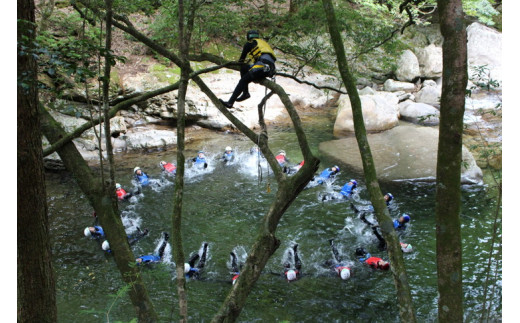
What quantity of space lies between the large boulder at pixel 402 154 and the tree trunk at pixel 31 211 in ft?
30.9

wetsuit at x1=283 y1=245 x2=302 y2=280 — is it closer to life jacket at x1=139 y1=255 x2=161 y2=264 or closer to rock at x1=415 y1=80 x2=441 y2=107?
life jacket at x1=139 y1=255 x2=161 y2=264

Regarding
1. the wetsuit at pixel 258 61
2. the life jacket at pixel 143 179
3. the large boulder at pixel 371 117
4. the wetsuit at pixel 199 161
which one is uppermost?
the wetsuit at pixel 258 61

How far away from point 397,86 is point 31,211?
64.0 feet

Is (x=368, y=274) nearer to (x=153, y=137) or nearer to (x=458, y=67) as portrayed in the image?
(x=458, y=67)

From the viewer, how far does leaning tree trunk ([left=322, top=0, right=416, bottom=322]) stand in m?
3.27

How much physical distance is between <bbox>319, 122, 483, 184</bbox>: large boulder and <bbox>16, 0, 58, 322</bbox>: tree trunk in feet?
30.9

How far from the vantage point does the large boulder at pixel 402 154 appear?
10.7 m

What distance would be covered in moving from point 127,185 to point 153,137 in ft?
10.8

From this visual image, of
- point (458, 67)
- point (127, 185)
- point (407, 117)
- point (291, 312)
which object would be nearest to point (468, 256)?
point (291, 312)

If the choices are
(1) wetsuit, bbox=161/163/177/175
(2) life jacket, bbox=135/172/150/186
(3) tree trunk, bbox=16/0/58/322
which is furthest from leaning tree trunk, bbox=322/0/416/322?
(1) wetsuit, bbox=161/163/177/175

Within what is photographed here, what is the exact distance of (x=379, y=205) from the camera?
3494 millimetres

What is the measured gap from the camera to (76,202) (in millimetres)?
9734

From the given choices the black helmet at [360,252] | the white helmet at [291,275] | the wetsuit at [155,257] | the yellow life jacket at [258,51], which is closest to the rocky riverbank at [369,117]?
the black helmet at [360,252]

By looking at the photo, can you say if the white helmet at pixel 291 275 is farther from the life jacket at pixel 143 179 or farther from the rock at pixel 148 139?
the rock at pixel 148 139
